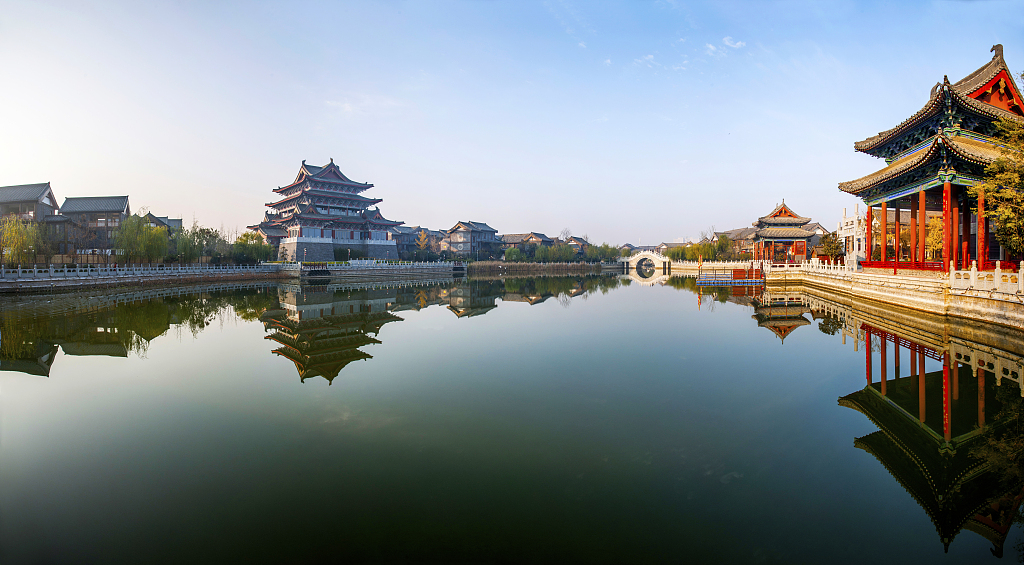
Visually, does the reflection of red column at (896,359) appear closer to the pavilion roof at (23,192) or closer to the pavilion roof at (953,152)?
the pavilion roof at (953,152)

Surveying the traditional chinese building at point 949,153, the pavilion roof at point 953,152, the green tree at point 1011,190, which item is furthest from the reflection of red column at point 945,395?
the pavilion roof at point 953,152

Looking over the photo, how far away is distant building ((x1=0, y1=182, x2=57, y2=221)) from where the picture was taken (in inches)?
1339

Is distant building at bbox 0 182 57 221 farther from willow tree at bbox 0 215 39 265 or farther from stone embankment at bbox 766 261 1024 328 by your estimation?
stone embankment at bbox 766 261 1024 328

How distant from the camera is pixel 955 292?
10977mm

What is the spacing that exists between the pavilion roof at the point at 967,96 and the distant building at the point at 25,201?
5131cm

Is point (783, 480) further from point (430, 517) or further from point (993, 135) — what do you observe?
point (993, 135)

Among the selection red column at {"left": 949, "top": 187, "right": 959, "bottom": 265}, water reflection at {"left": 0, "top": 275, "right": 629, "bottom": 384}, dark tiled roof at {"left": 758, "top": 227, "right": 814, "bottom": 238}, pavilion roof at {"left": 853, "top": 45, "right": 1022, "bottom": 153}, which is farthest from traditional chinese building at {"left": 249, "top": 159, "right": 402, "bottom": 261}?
red column at {"left": 949, "top": 187, "right": 959, "bottom": 265}

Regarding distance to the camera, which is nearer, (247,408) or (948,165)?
(247,408)

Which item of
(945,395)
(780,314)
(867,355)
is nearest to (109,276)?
(780,314)

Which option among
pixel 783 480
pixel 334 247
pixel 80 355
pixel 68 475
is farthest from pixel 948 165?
pixel 334 247

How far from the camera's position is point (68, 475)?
147 inches

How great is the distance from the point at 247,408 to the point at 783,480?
5581 millimetres

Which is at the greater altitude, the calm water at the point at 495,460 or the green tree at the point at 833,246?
the green tree at the point at 833,246

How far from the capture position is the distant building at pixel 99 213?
119ft
